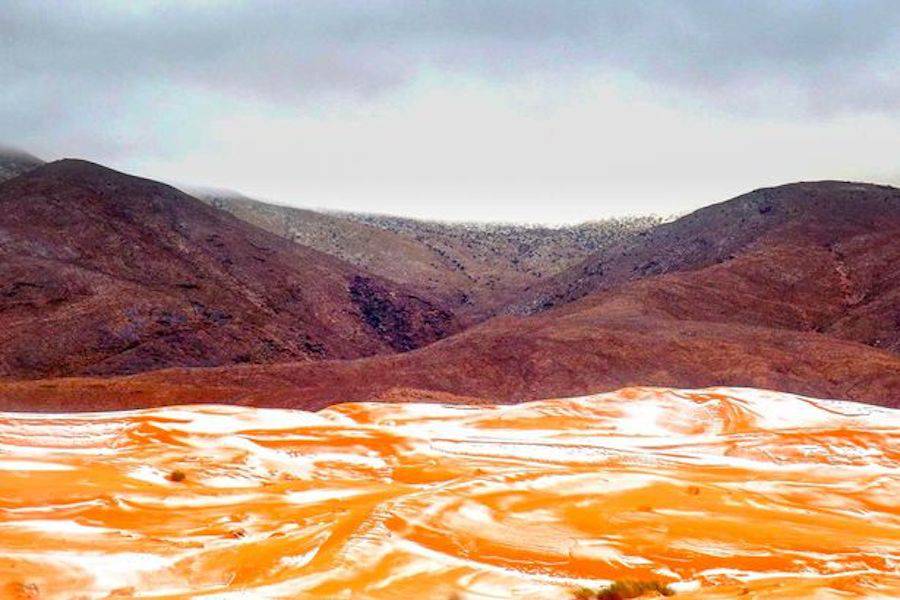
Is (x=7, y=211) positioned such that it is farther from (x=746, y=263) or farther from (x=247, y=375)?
(x=746, y=263)

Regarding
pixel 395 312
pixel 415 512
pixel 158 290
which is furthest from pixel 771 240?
pixel 415 512

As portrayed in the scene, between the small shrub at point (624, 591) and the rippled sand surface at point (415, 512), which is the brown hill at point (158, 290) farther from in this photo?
the small shrub at point (624, 591)

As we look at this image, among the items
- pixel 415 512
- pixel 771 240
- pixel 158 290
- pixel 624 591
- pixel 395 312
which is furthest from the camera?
pixel 395 312

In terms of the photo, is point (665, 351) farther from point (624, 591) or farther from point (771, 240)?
point (624, 591)

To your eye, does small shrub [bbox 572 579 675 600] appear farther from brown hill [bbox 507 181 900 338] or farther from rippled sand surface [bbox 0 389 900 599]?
brown hill [bbox 507 181 900 338]

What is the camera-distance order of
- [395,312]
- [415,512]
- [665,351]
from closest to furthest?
[415,512] < [665,351] < [395,312]

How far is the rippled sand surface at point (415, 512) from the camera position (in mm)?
9875

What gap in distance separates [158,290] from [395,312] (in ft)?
126

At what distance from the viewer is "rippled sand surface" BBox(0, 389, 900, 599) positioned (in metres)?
9.88

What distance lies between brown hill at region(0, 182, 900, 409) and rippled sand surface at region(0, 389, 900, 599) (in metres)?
32.0

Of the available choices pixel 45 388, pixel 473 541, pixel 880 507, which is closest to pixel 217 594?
pixel 473 541

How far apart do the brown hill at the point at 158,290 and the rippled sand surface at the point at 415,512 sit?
70269 millimetres

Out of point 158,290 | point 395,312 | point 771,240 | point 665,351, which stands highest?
point 771,240

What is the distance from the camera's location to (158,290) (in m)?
102
